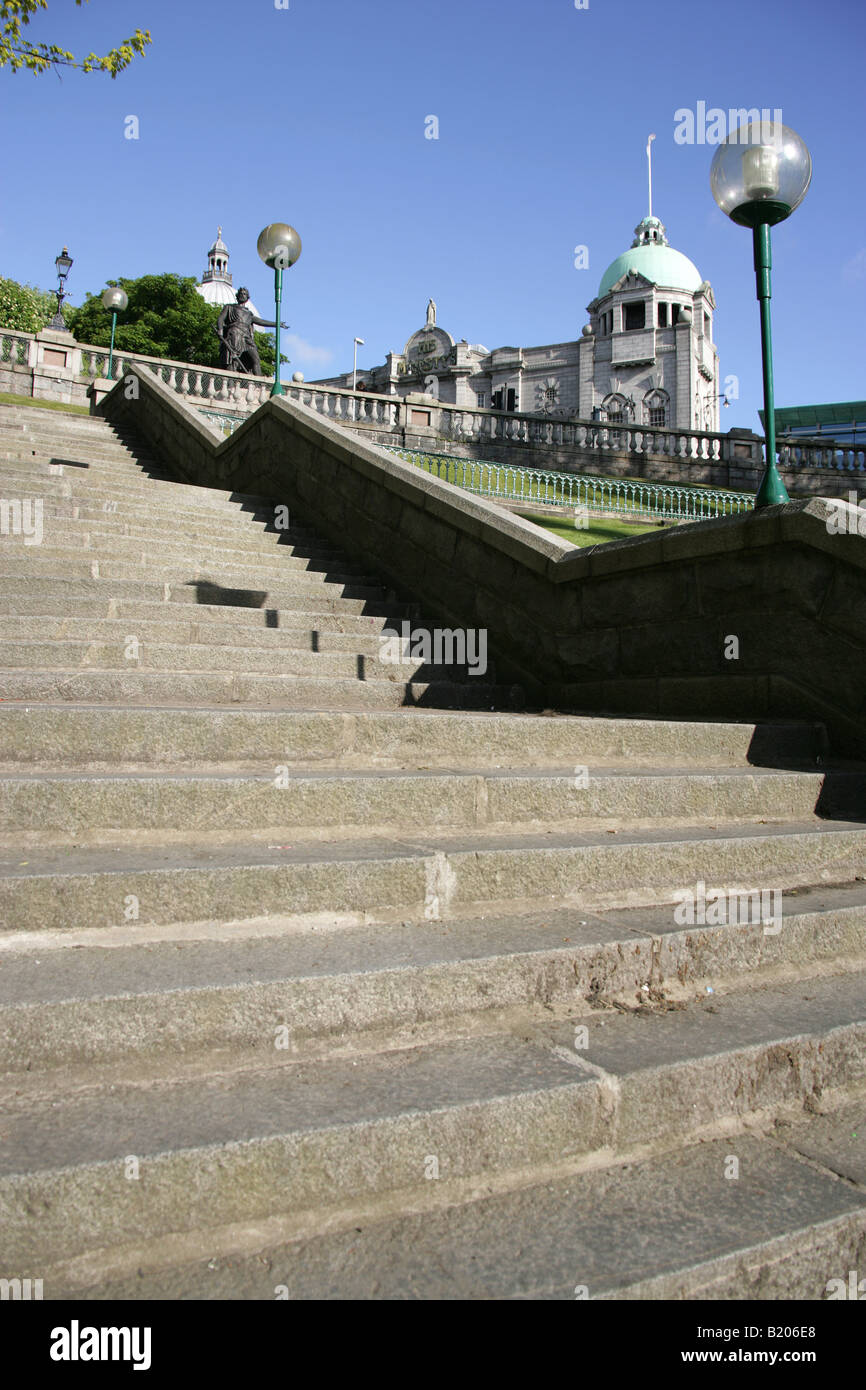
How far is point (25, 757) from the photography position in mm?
3373

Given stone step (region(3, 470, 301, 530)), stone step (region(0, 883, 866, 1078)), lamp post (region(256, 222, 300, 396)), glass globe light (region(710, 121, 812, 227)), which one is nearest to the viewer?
stone step (region(0, 883, 866, 1078))

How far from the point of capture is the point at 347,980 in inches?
93.3

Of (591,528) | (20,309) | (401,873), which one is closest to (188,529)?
(401,873)

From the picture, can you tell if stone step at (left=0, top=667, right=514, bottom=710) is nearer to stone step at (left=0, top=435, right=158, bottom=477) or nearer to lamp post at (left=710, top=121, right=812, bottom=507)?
lamp post at (left=710, top=121, right=812, bottom=507)

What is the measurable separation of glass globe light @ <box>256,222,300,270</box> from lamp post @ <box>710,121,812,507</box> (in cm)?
686

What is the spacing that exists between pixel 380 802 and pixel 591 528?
1162 centimetres

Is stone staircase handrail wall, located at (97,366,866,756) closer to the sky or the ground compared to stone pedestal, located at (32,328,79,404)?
closer to the ground

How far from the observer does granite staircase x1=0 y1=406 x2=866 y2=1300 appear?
71.1 inches

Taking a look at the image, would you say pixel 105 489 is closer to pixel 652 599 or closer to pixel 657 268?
pixel 652 599

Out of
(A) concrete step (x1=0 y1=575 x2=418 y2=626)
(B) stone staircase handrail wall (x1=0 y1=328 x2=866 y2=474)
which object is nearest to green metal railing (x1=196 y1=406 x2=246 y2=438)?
(B) stone staircase handrail wall (x1=0 y1=328 x2=866 y2=474)

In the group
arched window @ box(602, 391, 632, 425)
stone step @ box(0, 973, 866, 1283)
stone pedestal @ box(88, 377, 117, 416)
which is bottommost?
stone step @ box(0, 973, 866, 1283)

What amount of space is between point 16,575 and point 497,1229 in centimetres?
519

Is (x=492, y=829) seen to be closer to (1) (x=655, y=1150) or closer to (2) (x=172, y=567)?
(1) (x=655, y=1150)
